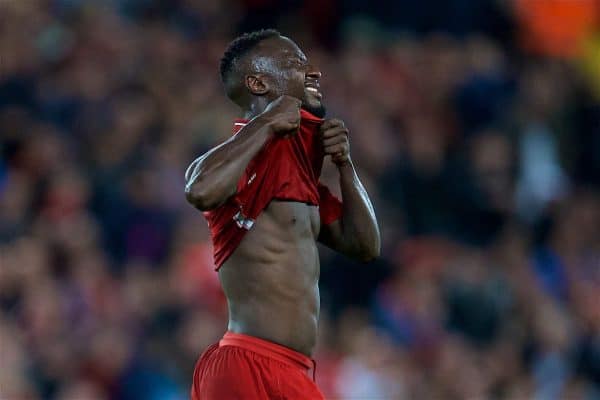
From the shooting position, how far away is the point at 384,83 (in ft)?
34.2

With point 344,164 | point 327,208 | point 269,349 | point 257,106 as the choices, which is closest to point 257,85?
point 257,106

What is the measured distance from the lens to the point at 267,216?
14.4ft

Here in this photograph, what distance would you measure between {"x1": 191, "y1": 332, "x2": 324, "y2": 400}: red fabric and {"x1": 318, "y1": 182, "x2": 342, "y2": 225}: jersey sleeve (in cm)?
53

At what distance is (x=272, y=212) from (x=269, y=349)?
44 centimetres

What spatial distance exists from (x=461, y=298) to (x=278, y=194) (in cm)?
462

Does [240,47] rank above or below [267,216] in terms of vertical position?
above

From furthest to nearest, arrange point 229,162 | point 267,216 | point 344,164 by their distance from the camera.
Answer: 1. point 344,164
2. point 267,216
3. point 229,162

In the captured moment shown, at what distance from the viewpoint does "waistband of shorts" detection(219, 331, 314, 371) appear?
4.36 m

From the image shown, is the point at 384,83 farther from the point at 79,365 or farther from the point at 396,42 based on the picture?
the point at 79,365

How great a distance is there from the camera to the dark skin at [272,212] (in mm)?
4176

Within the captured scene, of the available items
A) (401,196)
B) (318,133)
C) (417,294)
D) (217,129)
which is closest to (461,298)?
(417,294)

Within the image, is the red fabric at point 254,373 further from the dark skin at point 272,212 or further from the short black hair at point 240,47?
the short black hair at point 240,47

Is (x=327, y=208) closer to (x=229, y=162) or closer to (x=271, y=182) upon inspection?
(x=271, y=182)

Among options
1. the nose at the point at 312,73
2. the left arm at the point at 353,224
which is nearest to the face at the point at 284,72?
the nose at the point at 312,73
